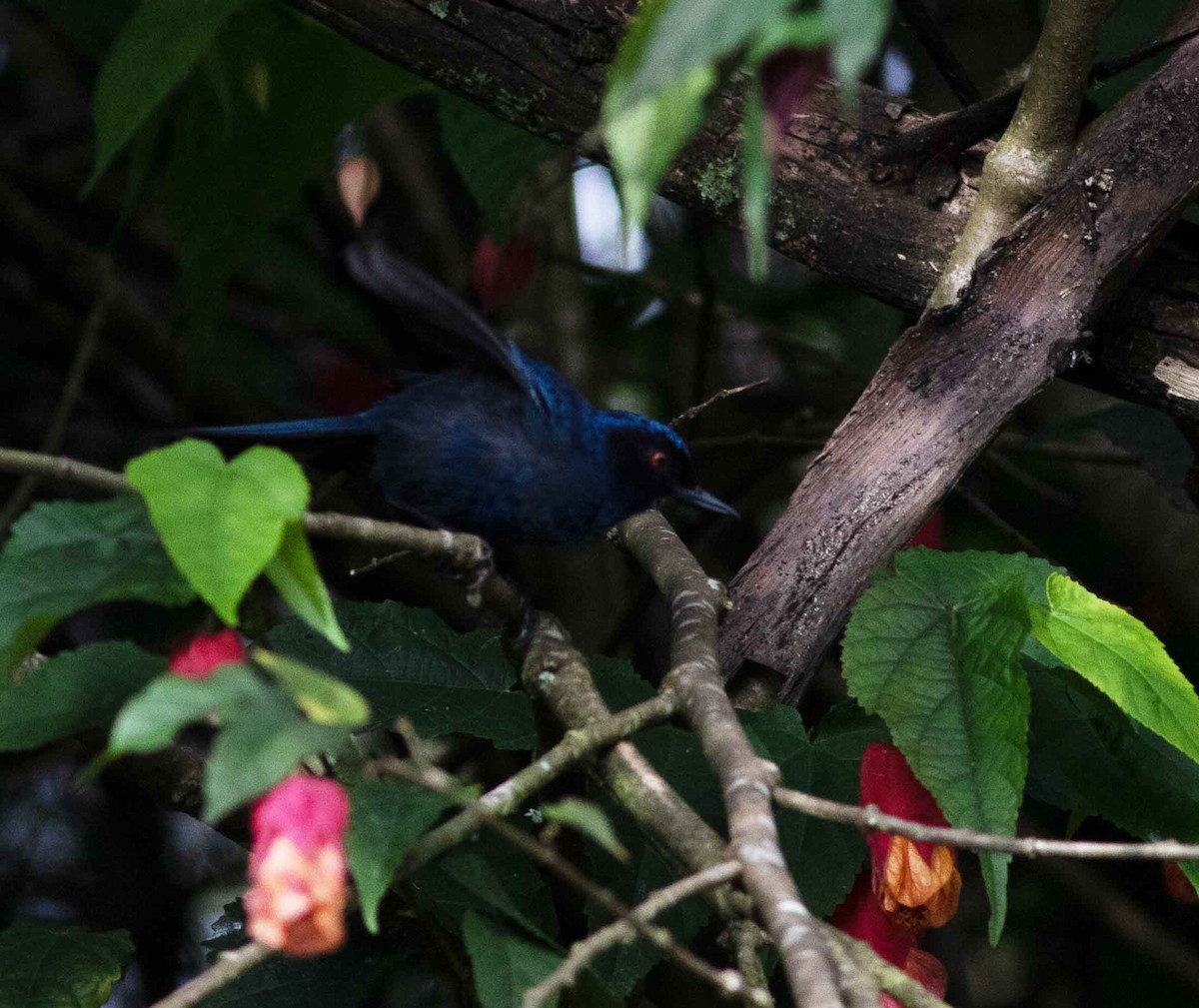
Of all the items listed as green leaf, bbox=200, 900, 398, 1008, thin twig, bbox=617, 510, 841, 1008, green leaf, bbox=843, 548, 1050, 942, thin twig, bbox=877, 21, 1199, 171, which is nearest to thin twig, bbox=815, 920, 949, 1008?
thin twig, bbox=617, 510, 841, 1008

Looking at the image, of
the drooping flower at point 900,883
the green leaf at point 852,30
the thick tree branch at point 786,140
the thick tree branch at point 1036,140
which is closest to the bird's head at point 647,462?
the thick tree branch at point 786,140

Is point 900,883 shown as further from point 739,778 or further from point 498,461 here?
point 498,461

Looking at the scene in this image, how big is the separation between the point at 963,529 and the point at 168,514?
9.93ft

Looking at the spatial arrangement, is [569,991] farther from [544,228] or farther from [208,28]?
[544,228]

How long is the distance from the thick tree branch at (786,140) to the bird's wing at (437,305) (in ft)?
1.04

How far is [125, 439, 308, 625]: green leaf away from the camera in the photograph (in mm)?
1230

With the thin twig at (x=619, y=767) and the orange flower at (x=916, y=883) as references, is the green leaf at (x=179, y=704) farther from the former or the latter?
the orange flower at (x=916, y=883)

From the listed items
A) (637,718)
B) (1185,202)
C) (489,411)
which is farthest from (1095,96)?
(637,718)

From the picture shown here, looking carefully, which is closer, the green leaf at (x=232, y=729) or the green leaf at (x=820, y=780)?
the green leaf at (x=232, y=729)

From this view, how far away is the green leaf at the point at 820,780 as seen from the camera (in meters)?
1.79

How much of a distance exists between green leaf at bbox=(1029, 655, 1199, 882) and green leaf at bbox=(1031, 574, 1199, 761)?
0.08 m

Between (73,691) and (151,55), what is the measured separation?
109 centimetres

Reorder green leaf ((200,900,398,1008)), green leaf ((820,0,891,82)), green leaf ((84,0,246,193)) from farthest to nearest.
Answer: green leaf ((84,0,246,193)) → green leaf ((200,900,398,1008)) → green leaf ((820,0,891,82))

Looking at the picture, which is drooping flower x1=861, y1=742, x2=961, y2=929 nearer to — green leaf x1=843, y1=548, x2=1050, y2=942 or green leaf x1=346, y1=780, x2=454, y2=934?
green leaf x1=843, y1=548, x2=1050, y2=942
